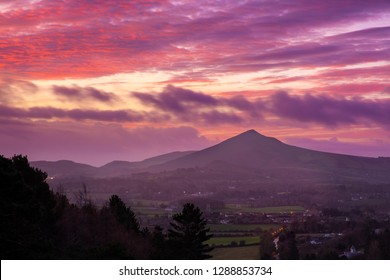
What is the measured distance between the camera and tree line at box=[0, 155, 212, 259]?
3881 cm

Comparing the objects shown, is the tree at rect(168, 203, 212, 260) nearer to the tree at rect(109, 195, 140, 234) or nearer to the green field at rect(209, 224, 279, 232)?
the tree at rect(109, 195, 140, 234)

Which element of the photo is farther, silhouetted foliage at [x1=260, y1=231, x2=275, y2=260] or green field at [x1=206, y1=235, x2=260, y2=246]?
green field at [x1=206, y1=235, x2=260, y2=246]

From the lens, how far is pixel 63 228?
55.3 meters

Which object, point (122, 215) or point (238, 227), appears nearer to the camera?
point (122, 215)

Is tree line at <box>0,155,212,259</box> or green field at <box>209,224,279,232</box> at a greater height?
tree line at <box>0,155,212,259</box>

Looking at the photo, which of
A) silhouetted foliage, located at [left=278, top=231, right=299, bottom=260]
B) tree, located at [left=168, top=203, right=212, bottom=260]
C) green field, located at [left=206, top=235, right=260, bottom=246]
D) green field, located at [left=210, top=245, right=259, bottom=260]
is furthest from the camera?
green field, located at [left=206, top=235, right=260, bottom=246]

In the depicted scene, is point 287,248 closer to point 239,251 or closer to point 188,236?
point 239,251

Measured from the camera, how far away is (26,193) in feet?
136

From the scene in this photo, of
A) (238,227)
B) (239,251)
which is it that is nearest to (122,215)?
(239,251)

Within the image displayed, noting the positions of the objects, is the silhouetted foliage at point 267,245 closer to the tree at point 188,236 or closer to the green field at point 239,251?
the green field at point 239,251

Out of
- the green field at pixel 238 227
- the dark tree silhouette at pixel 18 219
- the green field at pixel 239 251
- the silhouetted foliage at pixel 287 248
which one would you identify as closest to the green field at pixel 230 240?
the silhouetted foliage at pixel 287 248

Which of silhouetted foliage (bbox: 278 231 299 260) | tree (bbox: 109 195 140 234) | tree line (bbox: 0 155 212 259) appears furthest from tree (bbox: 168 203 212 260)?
silhouetted foliage (bbox: 278 231 299 260)

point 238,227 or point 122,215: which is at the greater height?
point 122,215
